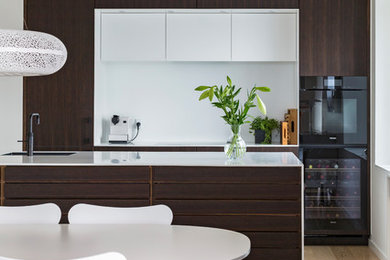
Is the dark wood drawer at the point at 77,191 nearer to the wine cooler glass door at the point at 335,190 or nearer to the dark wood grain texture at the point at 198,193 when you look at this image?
the dark wood grain texture at the point at 198,193

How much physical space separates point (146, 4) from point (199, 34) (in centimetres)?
56

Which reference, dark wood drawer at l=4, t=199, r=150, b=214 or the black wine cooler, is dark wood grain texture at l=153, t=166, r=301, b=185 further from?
the black wine cooler

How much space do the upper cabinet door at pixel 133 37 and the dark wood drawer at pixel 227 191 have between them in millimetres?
2085

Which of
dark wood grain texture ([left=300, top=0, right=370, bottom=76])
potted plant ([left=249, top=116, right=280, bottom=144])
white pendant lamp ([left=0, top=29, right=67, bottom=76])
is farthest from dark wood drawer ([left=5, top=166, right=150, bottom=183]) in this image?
dark wood grain texture ([left=300, top=0, right=370, bottom=76])

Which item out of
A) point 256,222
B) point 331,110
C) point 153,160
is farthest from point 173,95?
point 256,222

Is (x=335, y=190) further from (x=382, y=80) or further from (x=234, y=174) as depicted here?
(x=234, y=174)

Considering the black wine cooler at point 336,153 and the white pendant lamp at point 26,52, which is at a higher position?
the white pendant lamp at point 26,52

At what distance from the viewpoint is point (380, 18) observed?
4.80 m

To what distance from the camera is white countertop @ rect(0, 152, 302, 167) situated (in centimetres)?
338

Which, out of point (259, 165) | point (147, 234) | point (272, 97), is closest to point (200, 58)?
point (272, 97)

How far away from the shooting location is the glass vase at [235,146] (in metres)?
3.51

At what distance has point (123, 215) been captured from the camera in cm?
251

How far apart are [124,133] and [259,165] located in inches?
86.0

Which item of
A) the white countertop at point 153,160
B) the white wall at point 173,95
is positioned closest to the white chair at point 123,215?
the white countertop at point 153,160
